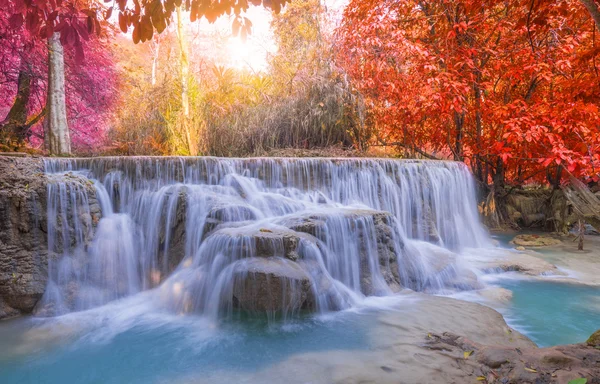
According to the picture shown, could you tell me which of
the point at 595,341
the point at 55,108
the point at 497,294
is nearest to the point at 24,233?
the point at 55,108

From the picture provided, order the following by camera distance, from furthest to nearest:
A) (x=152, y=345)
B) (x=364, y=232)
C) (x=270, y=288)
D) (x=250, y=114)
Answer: (x=250, y=114)
(x=364, y=232)
(x=270, y=288)
(x=152, y=345)

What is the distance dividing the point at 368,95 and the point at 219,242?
21.5ft

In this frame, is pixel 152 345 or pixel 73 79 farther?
pixel 73 79

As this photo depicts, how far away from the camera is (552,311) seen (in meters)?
4.08

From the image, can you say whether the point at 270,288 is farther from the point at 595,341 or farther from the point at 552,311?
the point at 552,311

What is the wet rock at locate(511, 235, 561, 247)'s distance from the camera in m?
7.52

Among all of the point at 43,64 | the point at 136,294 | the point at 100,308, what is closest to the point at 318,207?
the point at 136,294

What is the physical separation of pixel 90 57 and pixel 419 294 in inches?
388

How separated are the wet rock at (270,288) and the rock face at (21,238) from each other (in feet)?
7.74

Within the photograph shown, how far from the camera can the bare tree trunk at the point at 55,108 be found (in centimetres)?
686

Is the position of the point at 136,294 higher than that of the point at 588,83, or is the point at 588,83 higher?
the point at 588,83

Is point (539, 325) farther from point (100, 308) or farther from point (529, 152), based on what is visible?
point (529, 152)

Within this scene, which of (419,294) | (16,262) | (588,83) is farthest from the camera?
(419,294)

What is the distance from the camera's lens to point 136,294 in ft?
14.7
